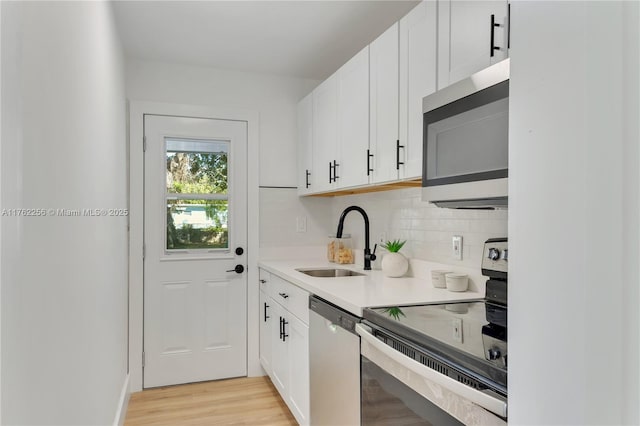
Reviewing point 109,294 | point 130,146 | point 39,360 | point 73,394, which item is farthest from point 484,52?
point 130,146

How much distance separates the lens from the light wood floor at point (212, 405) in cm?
273

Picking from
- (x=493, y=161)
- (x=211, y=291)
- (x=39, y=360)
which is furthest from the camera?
(x=211, y=291)

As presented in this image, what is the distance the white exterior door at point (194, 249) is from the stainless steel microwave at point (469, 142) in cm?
210

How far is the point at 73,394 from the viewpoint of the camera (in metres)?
1.34

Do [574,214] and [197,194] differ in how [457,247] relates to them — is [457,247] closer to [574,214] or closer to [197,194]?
[574,214]

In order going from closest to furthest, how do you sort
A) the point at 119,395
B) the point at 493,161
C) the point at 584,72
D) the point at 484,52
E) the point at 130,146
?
the point at 584,72
the point at 493,161
the point at 484,52
the point at 119,395
the point at 130,146

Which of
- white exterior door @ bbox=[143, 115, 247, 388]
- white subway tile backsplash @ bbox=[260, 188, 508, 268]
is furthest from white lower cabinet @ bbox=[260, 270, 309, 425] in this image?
white subway tile backsplash @ bbox=[260, 188, 508, 268]

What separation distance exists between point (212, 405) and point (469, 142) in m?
2.47

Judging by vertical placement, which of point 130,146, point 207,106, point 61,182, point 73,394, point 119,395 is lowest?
point 119,395

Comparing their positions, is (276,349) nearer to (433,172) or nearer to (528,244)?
(433,172)

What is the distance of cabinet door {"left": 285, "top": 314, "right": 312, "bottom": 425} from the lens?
2.27m

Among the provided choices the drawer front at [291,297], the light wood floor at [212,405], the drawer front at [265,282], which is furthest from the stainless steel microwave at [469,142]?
the light wood floor at [212,405]

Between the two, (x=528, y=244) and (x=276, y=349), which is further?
(x=276, y=349)

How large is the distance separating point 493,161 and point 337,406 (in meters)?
1.18
